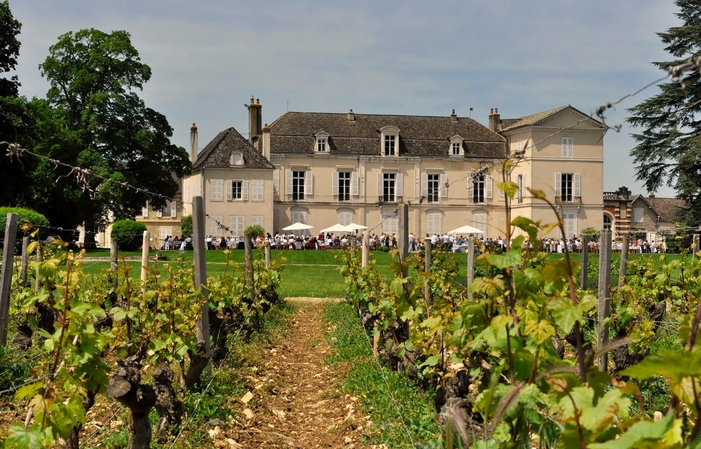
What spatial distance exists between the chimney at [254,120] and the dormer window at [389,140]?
24.4 feet

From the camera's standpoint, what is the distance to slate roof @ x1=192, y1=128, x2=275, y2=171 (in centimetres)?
4147

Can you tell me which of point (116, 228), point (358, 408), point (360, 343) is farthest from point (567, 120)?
point (358, 408)

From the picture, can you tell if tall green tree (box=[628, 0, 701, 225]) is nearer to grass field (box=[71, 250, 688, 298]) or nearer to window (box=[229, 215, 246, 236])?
grass field (box=[71, 250, 688, 298])

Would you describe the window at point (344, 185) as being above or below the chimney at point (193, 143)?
below

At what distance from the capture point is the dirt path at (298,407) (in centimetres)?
542

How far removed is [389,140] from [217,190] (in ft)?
34.2

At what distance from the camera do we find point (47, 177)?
31.7 meters

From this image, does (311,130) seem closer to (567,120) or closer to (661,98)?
(567,120)

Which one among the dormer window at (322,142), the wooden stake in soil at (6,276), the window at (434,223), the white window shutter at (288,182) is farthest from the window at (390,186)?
the wooden stake in soil at (6,276)

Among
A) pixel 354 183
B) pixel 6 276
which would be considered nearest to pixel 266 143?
pixel 354 183

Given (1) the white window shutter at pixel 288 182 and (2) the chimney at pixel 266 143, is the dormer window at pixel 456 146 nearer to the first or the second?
(1) the white window shutter at pixel 288 182

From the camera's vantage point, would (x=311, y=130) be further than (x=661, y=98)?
Yes

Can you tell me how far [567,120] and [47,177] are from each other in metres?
27.1

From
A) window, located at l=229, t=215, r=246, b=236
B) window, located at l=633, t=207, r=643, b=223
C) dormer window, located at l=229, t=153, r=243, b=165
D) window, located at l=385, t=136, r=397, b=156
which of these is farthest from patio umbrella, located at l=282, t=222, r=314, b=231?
window, located at l=633, t=207, r=643, b=223
